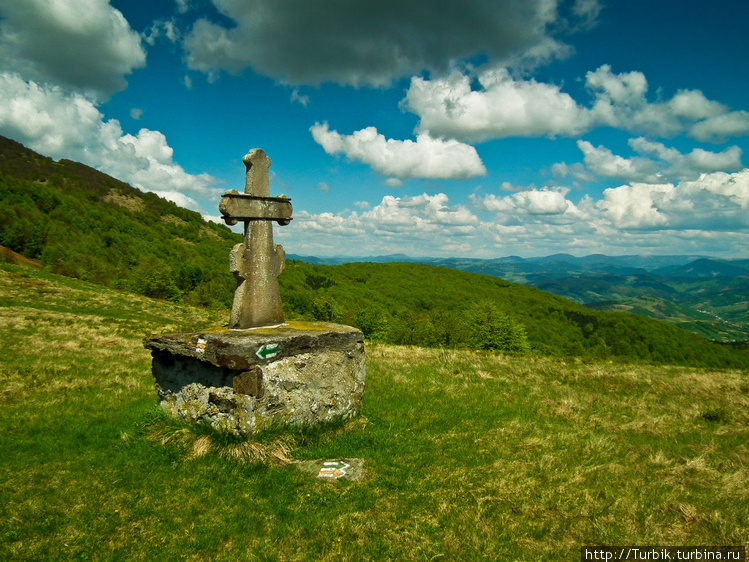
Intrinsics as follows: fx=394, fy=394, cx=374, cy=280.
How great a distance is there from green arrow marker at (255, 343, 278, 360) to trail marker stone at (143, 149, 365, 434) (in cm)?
2

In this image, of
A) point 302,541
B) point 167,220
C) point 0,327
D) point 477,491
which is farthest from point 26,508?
point 167,220

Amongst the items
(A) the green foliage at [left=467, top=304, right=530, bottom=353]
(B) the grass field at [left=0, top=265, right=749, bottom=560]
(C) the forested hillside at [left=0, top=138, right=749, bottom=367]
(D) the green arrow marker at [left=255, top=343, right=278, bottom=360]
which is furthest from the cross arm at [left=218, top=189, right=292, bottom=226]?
(A) the green foliage at [left=467, top=304, right=530, bottom=353]

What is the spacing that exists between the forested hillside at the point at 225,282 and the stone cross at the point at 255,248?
45714mm

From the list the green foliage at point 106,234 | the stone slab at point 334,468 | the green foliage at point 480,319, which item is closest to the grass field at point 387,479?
the stone slab at point 334,468

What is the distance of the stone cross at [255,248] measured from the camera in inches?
343

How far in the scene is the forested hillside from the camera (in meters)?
64.3

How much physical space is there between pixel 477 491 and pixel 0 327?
77.6 feet

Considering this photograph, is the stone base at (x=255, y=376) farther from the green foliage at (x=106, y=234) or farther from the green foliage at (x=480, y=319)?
the green foliage at (x=106, y=234)

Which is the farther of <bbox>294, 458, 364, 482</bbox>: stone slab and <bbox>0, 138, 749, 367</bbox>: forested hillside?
<bbox>0, 138, 749, 367</bbox>: forested hillside

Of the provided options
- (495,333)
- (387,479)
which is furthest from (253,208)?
(495,333)

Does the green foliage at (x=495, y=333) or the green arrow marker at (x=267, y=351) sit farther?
the green foliage at (x=495, y=333)

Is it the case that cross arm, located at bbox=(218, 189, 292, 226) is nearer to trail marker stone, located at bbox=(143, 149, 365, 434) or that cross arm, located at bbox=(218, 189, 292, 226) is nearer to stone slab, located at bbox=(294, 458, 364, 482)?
trail marker stone, located at bbox=(143, 149, 365, 434)

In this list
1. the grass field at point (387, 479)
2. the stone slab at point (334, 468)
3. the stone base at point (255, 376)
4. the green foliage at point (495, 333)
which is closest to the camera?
the grass field at point (387, 479)

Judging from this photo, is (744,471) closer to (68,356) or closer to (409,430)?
(409,430)
